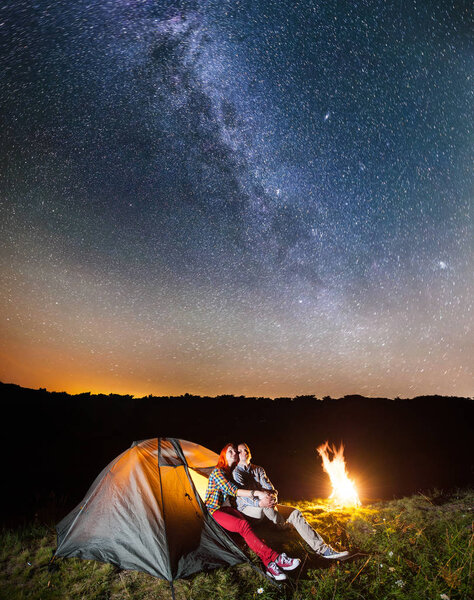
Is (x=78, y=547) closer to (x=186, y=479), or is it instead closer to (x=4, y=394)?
(x=186, y=479)

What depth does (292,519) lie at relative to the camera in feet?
17.0

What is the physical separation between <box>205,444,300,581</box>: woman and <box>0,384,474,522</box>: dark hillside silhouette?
13.8ft

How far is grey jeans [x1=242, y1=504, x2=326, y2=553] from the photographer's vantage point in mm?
5006

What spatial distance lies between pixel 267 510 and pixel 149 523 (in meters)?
1.87

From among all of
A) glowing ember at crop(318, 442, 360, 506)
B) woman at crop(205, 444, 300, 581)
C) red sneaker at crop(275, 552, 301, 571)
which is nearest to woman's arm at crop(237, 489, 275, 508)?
woman at crop(205, 444, 300, 581)

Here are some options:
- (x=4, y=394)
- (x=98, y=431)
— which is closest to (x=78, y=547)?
(x=98, y=431)

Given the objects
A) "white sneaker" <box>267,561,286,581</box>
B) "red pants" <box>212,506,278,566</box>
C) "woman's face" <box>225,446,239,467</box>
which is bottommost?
"white sneaker" <box>267,561,286,581</box>

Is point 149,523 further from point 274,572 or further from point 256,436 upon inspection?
point 256,436

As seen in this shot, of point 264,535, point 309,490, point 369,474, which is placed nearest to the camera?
point 264,535

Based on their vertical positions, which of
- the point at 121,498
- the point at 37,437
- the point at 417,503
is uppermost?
the point at 121,498

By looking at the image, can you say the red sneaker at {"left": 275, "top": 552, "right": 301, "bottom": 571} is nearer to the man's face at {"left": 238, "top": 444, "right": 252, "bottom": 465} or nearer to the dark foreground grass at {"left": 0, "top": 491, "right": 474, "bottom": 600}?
the dark foreground grass at {"left": 0, "top": 491, "right": 474, "bottom": 600}

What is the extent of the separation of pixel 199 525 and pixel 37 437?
17207 millimetres

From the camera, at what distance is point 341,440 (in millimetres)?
20750

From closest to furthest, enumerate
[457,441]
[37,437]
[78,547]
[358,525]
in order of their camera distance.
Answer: [78,547] < [358,525] < [37,437] < [457,441]
